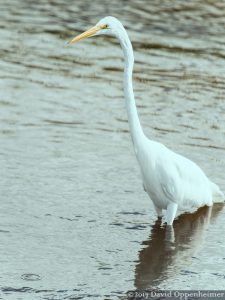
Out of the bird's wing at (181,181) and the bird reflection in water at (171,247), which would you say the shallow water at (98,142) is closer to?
the bird reflection in water at (171,247)

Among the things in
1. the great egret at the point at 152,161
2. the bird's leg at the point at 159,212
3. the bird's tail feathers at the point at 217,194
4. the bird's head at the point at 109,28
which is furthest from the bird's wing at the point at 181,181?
the bird's head at the point at 109,28

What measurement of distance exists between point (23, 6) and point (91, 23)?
2.00m

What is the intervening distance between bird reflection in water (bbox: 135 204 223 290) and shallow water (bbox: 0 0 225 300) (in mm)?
13

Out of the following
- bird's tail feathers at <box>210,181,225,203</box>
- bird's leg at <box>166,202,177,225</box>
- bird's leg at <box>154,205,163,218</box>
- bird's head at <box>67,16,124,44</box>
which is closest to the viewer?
bird's head at <box>67,16,124,44</box>

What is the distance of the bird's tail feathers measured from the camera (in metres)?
9.92

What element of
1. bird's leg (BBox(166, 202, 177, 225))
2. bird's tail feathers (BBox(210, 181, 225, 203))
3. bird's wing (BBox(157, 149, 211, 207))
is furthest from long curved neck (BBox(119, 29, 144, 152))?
bird's tail feathers (BBox(210, 181, 225, 203))

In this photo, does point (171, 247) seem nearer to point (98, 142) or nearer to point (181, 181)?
point (181, 181)

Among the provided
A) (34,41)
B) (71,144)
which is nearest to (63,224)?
(71,144)

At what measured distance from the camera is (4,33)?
674 inches

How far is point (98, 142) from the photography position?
39.0ft

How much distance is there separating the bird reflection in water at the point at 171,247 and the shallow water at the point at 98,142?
13 millimetres

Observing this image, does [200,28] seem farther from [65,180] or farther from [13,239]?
[13,239]

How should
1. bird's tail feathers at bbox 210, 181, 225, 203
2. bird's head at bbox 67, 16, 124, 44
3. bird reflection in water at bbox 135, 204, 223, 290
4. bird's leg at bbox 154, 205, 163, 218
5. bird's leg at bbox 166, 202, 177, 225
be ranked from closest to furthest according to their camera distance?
bird reflection in water at bbox 135, 204, 223, 290 → bird's head at bbox 67, 16, 124, 44 → bird's leg at bbox 166, 202, 177, 225 → bird's leg at bbox 154, 205, 163, 218 → bird's tail feathers at bbox 210, 181, 225, 203

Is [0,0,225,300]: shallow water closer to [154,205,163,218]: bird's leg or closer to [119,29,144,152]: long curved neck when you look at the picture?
[154,205,163,218]: bird's leg
